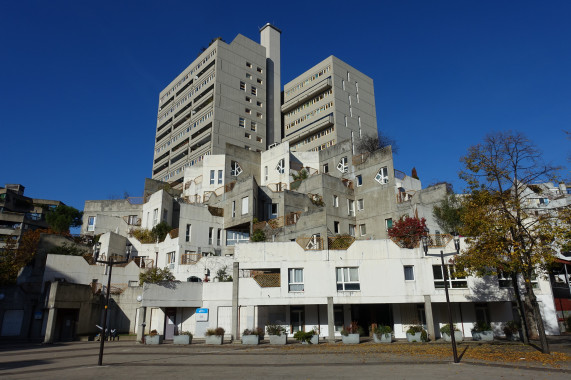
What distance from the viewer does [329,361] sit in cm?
1883

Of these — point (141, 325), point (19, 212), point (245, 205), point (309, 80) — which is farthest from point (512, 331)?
point (19, 212)

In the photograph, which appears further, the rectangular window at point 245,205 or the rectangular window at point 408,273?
the rectangular window at point 245,205

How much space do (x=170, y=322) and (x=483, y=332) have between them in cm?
2348

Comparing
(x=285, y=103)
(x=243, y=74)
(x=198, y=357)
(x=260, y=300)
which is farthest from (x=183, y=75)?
(x=198, y=357)

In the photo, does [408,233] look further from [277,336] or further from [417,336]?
[277,336]

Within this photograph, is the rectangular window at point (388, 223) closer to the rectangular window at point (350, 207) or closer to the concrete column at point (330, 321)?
the rectangular window at point (350, 207)

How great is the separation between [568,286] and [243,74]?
64694mm

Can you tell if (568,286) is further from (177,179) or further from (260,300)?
(177,179)

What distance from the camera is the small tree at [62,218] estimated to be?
51656 mm

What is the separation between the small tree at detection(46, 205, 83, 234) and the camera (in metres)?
51.7

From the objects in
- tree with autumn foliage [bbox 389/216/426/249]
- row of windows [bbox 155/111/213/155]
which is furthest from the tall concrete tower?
tree with autumn foliage [bbox 389/216/426/249]

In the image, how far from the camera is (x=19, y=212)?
241ft

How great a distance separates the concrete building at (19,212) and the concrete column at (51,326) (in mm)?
41442

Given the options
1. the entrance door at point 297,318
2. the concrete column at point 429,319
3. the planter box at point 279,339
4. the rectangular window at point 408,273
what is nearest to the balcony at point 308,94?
Result: the rectangular window at point 408,273
